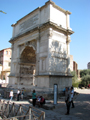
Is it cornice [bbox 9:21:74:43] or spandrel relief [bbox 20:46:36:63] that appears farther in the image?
spandrel relief [bbox 20:46:36:63]

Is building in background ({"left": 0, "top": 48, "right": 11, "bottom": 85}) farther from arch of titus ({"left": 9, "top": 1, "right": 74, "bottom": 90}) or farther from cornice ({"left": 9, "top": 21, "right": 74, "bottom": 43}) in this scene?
cornice ({"left": 9, "top": 21, "right": 74, "bottom": 43})

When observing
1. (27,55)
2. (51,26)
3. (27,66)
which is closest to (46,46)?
(51,26)

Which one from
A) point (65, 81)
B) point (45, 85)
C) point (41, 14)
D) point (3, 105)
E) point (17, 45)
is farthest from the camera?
point (17, 45)

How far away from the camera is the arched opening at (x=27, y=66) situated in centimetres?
1861

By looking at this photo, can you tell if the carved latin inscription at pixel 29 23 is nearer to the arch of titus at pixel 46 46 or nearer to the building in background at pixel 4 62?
the arch of titus at pixel 46 46

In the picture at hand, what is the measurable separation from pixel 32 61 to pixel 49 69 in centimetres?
735

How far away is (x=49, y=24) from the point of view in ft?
45.0

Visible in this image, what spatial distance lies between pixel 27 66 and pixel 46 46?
679 centimetres

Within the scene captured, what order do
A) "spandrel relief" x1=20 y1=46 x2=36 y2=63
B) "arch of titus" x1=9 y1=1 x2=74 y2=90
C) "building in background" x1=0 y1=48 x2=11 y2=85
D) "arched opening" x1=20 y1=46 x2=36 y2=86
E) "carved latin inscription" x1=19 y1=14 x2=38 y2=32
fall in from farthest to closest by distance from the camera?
"building in background" x1=0 y1=48 x2=11 y2=85, "arched opening" x1=20 y1=46 x2=36 y2=86, "spandrel relief" x1=20 y1=46 x2=36 y2=63, "carved latin inscription" x1=19 y1=14 x2=38 y2=32, "arch of titus" x1=9 y1=1 x2=74 y2=90

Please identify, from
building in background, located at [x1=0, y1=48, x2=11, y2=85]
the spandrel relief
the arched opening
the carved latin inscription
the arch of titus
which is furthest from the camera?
building in background, located at [x1=0, y1=48, x2=11, y2=85]

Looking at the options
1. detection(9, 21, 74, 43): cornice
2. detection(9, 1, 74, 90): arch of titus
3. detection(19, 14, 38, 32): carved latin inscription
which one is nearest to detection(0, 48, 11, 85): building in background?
detection(9, 1, 74, 90): arch of titus

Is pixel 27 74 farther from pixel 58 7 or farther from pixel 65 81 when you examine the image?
pixel 58 7

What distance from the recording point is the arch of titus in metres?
13.7

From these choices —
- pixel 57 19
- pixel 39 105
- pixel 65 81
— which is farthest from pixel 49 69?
pixel 57 19
